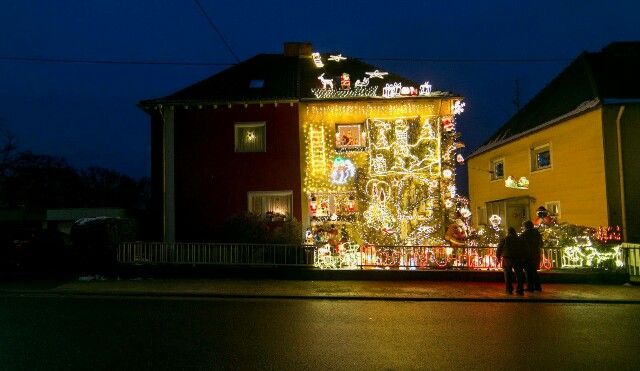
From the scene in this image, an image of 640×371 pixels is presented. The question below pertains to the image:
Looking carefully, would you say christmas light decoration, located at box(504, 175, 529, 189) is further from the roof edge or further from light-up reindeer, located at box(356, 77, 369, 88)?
light-up reindeer, located at box(356, 77, 369, 88)

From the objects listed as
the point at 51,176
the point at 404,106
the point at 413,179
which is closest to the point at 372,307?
the point at 413,179

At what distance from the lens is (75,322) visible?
997 centimetres

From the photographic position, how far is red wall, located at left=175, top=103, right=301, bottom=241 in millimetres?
20328

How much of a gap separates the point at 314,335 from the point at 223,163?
12.6 m

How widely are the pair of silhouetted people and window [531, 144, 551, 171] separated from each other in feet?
29.8

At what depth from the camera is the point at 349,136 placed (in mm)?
20234

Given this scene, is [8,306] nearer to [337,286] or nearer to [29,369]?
[29,369]

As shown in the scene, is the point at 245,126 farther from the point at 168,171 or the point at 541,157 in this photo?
the point at 541,157

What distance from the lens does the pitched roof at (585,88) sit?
1958 cm

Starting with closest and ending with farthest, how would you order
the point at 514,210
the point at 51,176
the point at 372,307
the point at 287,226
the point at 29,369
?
the point at 29,369
the point at 372,307
the point at 287,226
the point at 514,210
the point at 51,176

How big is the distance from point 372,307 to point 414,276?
443 centimetres

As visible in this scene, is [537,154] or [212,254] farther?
[537,154]

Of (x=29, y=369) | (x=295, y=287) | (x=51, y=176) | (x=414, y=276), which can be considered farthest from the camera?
(x=51, y=176)

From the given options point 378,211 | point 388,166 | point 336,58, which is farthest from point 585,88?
point 336,58
